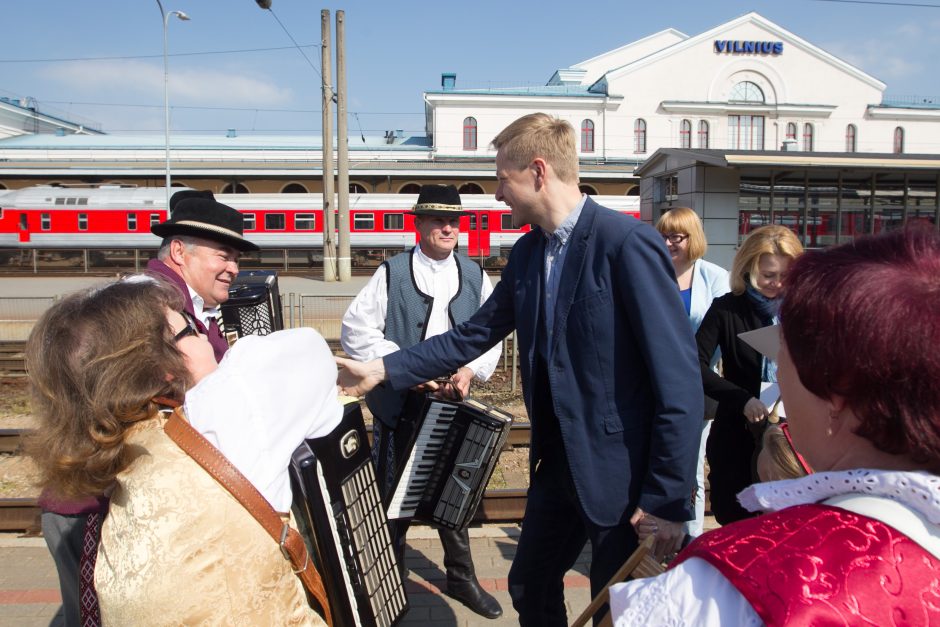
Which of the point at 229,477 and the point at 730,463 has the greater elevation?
the point at 229,477

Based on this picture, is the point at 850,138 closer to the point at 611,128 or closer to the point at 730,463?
the point at 611,128

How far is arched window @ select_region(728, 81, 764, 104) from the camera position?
46812 mm

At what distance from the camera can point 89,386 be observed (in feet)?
5.01

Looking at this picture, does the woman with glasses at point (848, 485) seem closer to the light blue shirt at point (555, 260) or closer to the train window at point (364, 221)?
the light blue shirt at point (555, 260)

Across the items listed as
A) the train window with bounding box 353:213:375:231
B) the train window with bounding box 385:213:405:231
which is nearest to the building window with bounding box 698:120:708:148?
the train window with bounding box 385:213:405:231

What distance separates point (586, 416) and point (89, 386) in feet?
4.90

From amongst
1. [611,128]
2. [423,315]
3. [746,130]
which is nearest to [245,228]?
[611,128]

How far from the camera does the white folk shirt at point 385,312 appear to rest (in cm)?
394

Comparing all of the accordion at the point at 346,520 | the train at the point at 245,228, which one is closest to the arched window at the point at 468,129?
the train at the point at 245,228

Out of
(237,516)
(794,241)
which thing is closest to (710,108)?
(794,241)

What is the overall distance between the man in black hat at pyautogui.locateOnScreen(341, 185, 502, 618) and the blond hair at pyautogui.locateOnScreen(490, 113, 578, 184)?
1.46 meters

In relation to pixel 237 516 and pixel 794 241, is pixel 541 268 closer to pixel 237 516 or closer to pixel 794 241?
pixel 237 516

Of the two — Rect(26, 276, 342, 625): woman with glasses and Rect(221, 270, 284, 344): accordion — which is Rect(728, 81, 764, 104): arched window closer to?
Rect(221, 270, 284, 344): accordion

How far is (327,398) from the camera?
172 cm
